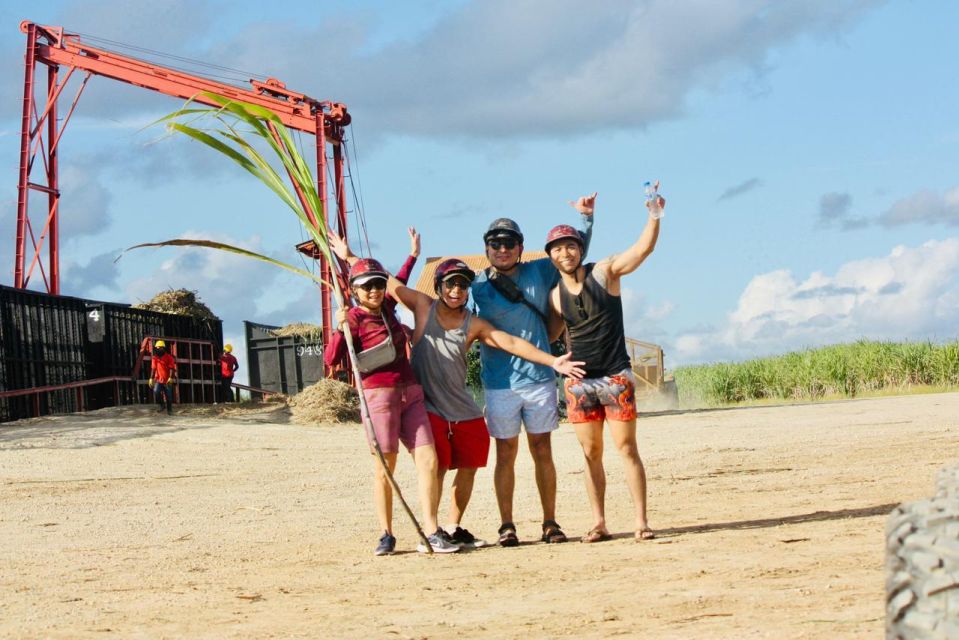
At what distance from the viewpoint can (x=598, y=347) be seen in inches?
303

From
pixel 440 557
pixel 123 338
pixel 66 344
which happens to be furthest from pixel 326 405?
pixel 440 557

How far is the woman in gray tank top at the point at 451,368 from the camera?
786 cm

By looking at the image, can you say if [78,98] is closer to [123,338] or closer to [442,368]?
[123,338]

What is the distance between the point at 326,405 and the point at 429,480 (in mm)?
14308

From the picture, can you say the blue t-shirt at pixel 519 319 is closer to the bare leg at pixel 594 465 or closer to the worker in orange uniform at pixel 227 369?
the bare leg at pixel 594 465

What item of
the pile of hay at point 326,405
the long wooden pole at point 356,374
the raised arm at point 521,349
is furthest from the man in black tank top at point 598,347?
the pile of hay at point 326,405

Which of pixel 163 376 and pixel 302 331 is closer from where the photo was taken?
pixel 163 376

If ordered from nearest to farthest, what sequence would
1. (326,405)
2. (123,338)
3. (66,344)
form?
(326,405), (66,344), (123,338)

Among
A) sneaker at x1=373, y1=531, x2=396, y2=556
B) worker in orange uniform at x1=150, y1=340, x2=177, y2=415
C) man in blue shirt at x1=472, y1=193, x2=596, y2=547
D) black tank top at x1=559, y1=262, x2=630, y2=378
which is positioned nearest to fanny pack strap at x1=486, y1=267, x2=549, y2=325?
man in blue shirt at x1=472, y1=193, x2=596, y2=547

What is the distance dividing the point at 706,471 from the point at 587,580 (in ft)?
22.9

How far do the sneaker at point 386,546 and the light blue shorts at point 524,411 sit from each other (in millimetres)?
969

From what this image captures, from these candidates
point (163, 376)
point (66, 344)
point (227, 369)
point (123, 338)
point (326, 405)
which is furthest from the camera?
point (227, 369)

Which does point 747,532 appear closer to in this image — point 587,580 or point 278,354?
point 587,580

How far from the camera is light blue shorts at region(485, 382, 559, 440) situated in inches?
309
